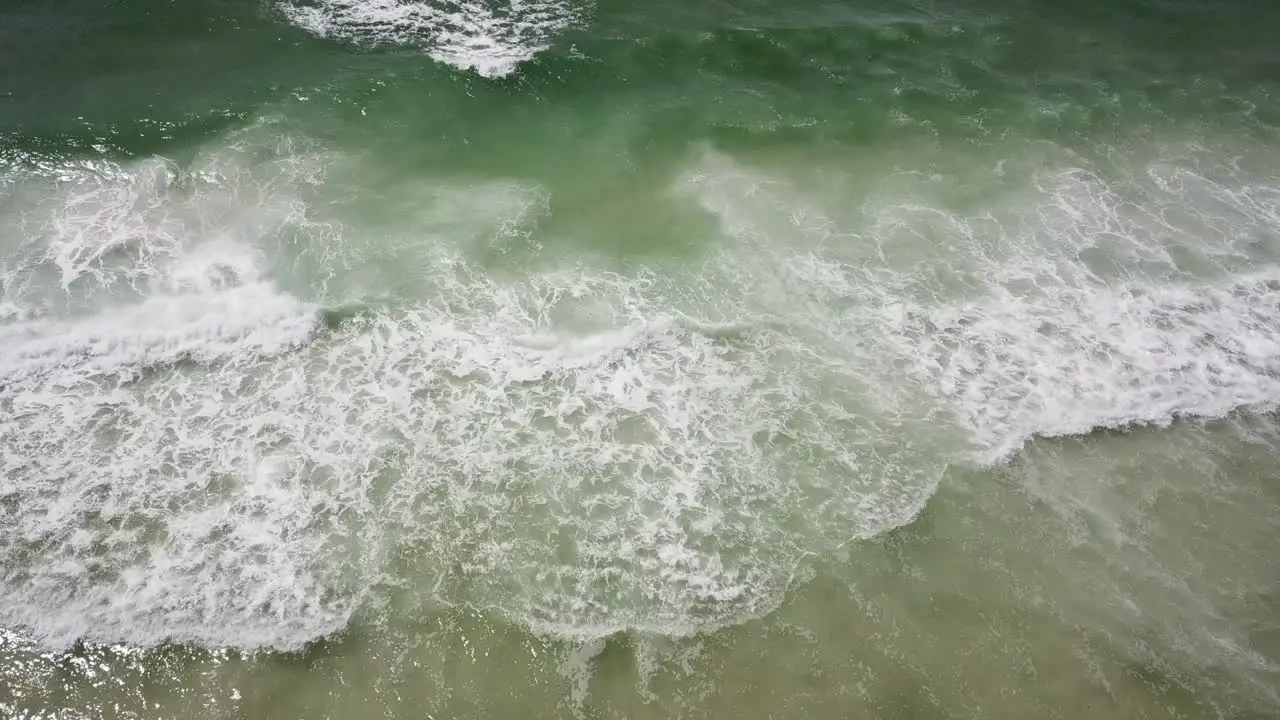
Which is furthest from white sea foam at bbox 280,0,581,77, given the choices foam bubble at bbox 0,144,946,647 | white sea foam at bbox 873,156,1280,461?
white sea foam at bbox 873,156,1280,461

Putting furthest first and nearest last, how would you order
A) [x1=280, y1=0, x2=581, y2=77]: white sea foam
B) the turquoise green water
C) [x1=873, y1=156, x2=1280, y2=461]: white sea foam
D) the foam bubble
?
[x1=280, y1=0, x2=581, y2=77]: white sea foam, [x1=873, y1=156, x2=1280, y2=461]: white sea foam, the foam bubble, the turquoise green water

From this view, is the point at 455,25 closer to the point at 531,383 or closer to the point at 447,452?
the point at 531,383

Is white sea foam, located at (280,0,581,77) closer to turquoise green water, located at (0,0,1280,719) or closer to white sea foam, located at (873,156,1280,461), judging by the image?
turquoise green water, located at (0,0,1280,719)

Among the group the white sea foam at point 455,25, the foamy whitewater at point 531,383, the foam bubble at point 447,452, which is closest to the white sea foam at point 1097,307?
the foamy whitewater at point 531,383

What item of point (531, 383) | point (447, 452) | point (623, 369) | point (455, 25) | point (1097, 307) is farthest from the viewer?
point (455, 25)

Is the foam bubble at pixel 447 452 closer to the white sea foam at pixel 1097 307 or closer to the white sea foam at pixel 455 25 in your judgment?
the white sea foam at pixel 1097 307

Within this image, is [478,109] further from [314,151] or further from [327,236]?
[327,236]

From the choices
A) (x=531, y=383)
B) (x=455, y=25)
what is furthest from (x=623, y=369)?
(x=455, y=25)
